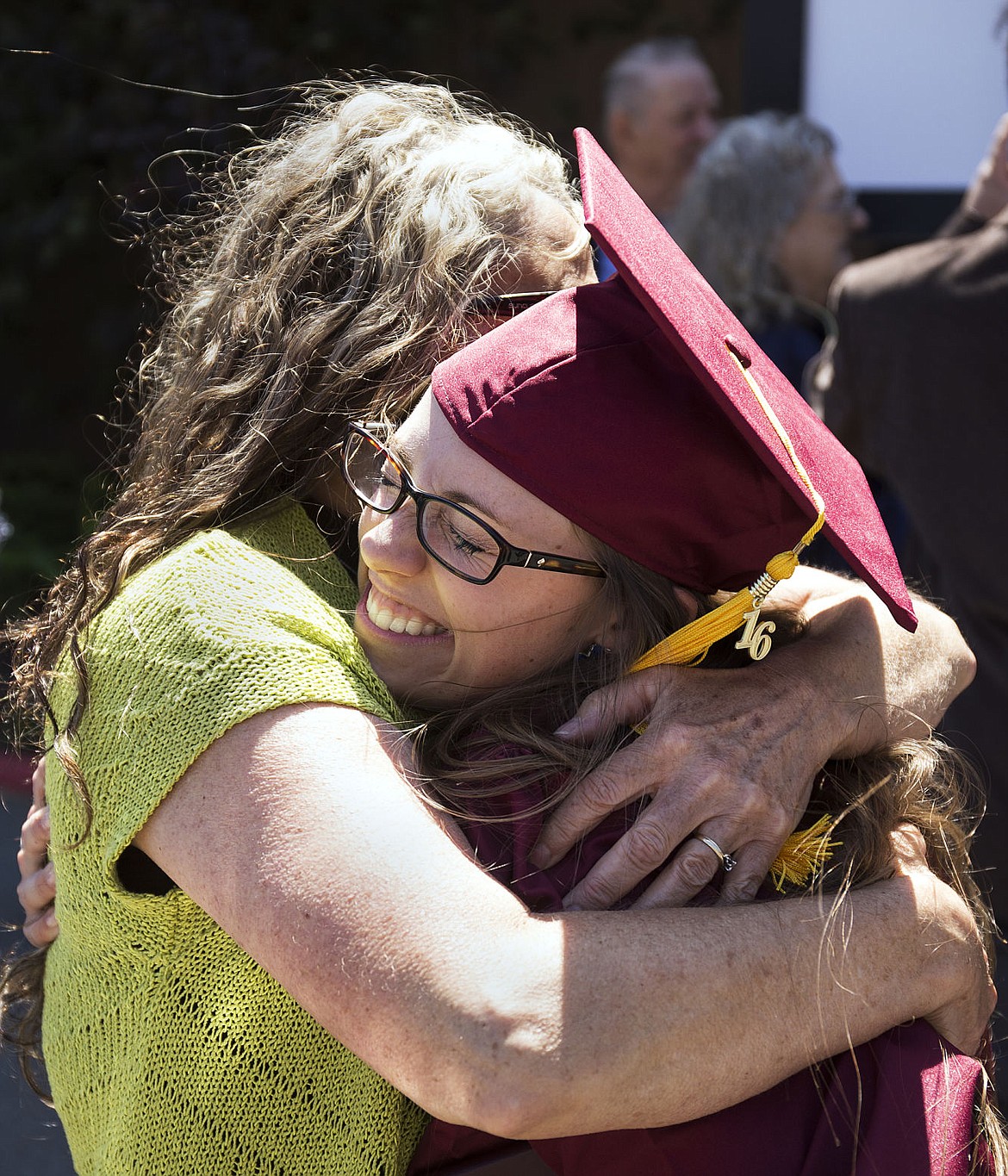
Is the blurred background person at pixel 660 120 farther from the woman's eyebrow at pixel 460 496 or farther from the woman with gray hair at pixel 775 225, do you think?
the woman's eyebrow at pixel 460 496

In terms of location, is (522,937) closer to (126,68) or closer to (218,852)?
(218,852)

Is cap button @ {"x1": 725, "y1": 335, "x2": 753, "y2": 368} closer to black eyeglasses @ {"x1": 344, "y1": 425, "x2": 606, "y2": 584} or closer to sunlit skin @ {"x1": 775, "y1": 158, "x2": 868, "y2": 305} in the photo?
black eyeglasses @ {"x1": 344, "y1": 425, "x2": 606, "y2": 584}

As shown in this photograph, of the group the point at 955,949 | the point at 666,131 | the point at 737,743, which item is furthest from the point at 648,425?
the point at 666,131

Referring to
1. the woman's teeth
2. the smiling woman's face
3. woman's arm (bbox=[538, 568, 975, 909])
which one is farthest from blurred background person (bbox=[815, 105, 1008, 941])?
the woman's teeth

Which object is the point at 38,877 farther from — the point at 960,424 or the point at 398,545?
the point at 960,424

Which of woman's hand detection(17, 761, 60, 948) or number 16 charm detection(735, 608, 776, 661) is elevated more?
number 16 charm detection(735, 608, 776, 661)

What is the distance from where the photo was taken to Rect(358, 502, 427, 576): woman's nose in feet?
4.91

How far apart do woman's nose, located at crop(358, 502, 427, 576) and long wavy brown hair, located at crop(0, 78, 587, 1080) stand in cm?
19

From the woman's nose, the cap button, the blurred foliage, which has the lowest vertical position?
the blurred foliage

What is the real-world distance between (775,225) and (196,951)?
3.39m

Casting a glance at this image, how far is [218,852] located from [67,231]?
6098 millimetres

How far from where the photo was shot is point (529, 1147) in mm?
1366

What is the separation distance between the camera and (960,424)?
2.66 meters

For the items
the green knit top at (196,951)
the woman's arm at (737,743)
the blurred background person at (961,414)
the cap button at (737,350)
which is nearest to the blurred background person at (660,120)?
the blurred background person at (961,414)
